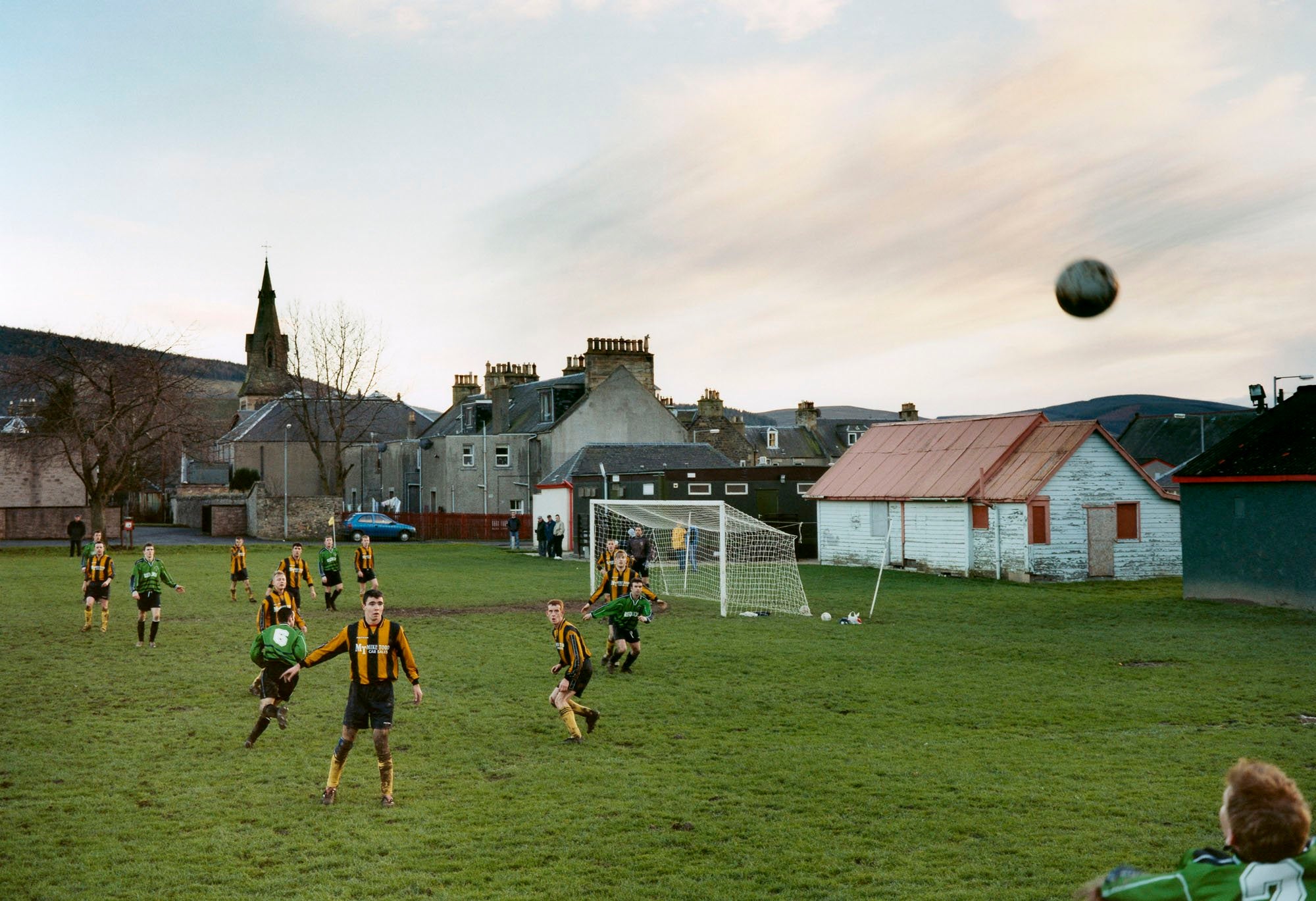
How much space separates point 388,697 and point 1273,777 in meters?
8.60

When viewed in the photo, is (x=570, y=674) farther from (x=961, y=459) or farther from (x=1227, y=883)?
(x=961, y=459)

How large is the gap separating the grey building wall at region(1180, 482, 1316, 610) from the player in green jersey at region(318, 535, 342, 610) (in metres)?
23.0

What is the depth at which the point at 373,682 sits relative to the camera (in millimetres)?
10844

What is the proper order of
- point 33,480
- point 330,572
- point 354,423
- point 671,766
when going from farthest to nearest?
point 354,423
point 33,480
point 330,572
point 671,766

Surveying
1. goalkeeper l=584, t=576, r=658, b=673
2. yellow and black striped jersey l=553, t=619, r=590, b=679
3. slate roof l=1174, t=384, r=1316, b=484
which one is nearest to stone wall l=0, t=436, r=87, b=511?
goalkeeper l=584, t=576, r=658, b=673

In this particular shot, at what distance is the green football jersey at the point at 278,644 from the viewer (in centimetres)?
1345

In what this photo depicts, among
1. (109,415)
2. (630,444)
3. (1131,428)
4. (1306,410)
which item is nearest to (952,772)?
(1306,410)

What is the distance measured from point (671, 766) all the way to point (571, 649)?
2230 millimetres

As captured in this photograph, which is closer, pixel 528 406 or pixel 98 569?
pixel 98 569

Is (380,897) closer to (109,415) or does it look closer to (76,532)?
(76,532)

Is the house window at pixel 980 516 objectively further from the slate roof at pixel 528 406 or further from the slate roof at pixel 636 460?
the slate roof at pixel 528 406

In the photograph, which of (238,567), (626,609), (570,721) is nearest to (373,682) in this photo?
(570,721)

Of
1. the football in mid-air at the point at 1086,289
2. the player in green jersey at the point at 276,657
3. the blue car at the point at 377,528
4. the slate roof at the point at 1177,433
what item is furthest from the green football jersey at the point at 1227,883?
the slate roof at the point at 1177,433

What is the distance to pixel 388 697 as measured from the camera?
10984 millimetres
